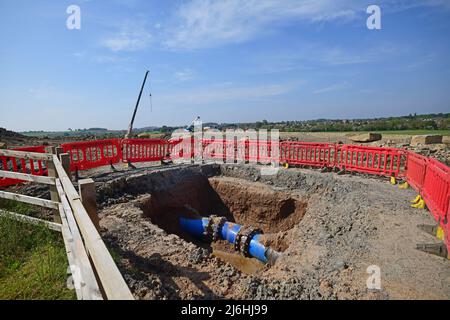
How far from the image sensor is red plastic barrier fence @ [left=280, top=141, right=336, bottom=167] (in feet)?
35.1

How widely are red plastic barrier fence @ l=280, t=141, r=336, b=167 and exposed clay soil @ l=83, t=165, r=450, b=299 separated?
0.75m

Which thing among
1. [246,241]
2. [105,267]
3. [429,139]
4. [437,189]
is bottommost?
[246,241]

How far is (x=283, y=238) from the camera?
25.3 feet

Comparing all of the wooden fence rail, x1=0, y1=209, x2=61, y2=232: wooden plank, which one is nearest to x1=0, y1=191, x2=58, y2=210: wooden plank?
the wooden fence rail

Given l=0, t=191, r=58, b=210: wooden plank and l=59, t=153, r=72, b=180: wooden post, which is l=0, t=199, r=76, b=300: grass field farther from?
l=59, t=153, r=72, b=180: wooden post

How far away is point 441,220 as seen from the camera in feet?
16.0

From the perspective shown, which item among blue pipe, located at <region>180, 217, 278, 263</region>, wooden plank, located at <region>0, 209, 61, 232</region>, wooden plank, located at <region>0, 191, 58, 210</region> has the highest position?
wooden plank, located at <region>0, 191, 58, 210</region>

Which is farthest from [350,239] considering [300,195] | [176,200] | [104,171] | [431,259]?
[104,171]

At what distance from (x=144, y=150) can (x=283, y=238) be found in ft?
25.2

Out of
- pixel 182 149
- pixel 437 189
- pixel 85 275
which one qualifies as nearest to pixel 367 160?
pixel 437 189

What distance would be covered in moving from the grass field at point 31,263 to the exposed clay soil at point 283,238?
3.22 feet

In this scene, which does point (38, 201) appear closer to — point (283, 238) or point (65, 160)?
point (65, 160)

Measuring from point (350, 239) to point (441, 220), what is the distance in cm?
167

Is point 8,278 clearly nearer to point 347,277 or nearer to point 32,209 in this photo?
point 32,209
